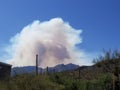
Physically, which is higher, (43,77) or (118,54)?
(118,54)

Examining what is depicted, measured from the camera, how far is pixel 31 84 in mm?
28219

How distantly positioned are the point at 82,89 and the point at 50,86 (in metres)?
8.69

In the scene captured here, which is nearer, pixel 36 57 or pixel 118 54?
pixel 118 54

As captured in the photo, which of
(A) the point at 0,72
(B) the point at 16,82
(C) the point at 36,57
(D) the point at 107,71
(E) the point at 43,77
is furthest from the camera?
(A) the point at 0,72

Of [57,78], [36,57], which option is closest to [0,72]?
→ [36,57]

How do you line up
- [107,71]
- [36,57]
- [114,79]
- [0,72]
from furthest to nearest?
[0,72]
[36,57]
[107,71]
[114,79]

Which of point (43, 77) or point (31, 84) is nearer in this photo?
point (31, 84)

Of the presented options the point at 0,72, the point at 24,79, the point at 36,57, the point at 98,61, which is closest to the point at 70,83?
the point at 98,61

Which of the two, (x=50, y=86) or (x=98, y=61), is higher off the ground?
(x=98, y=61)

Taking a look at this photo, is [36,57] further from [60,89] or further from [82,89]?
[60,89]

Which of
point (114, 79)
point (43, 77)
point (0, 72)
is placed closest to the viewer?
point (43, 77)

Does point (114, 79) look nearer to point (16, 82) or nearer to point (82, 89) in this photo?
point (82, 89)

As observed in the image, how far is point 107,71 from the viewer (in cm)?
3631

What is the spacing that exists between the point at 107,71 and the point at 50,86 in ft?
27.8
